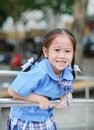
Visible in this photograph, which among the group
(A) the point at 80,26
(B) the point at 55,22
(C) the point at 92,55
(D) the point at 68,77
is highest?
(B) the point at 55,22

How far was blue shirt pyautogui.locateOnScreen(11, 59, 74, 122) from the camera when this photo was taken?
2.37m

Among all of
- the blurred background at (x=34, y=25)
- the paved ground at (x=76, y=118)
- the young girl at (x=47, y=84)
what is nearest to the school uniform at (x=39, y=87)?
the young girl at (x=47, y=84)

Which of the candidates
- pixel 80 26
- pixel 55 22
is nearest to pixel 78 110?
pixel 80 26

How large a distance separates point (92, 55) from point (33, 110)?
26.6 metres

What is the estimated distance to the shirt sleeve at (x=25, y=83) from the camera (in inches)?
92.8

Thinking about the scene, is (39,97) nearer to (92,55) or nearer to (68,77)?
(68,77)

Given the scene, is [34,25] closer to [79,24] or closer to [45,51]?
[79,24]

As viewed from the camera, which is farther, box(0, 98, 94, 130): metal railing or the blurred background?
the blurred background

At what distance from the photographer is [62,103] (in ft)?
8.29

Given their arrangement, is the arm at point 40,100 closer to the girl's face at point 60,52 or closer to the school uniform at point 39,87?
the school uniform at point 39,87

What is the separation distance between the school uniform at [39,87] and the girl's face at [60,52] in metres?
0.05

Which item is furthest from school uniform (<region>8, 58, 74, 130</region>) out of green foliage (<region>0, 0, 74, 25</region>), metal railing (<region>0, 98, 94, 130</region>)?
green foliage (<region>0, 0, 74, 25</region>)

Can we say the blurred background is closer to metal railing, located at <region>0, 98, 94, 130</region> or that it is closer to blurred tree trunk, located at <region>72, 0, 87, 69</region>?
blurred tree trunk, located at <region>72, 0, 87, 69</region>

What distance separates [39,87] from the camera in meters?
2.45
